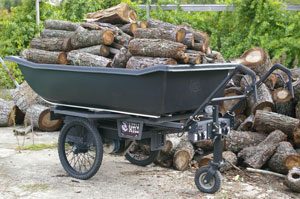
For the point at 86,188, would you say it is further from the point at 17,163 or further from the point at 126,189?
the point at 17,163

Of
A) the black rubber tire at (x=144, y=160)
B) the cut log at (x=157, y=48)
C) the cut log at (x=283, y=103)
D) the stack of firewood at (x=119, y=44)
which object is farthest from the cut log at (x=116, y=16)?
the cut log at (x=283, y=103)

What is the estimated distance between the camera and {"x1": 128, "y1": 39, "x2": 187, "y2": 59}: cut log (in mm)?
4242

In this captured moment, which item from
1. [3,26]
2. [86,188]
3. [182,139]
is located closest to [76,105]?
[86,188]

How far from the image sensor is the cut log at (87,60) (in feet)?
16.1

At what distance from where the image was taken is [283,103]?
6.16m

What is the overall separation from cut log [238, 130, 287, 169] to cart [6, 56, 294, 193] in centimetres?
90

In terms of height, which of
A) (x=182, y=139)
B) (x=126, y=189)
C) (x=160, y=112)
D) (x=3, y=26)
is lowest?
(x=126, y=189)

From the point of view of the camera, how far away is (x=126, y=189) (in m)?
4.51

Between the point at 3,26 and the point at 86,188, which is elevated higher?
the point at 3,26

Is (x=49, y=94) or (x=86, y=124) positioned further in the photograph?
(x=49, y=94)

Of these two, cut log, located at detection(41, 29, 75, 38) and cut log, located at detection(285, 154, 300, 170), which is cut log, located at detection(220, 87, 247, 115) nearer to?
cut log, located at detection(285, 154, 300, 170)

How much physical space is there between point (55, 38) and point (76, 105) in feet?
4.24

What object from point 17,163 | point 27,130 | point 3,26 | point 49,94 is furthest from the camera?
point 3,26

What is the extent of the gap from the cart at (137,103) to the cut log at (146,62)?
29 centimetres
